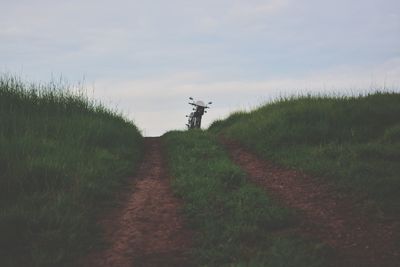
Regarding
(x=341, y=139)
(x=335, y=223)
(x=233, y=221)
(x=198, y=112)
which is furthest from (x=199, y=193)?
(x=198, y=112)

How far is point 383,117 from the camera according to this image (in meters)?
12.3

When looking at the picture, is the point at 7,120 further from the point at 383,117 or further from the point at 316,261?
the point at 383,117

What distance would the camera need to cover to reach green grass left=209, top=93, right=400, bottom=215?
7829 mm

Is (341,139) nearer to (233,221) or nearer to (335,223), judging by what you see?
(335,223)

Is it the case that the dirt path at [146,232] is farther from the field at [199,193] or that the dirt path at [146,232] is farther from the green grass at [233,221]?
the green grass at [233,221]

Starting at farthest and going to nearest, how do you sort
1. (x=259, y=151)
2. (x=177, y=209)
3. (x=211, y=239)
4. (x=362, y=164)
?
(x=259, y=151) < (x=362, y=164) < (x=177, y=209) < (x=211, y=239)

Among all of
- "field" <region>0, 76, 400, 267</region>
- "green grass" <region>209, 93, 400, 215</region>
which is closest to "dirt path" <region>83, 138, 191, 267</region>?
"field" <region>0, 76, 400, 267</region>

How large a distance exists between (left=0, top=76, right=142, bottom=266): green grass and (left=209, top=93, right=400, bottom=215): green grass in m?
3.75

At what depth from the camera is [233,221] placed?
255 inches

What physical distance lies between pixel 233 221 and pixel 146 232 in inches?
49.5

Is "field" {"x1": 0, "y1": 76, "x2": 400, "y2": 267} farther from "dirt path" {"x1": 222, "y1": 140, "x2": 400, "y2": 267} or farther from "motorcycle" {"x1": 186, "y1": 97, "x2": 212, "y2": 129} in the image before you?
"motorcycle" {"x1": 186, "y1": 97, "x2": 212, "y2": 129}

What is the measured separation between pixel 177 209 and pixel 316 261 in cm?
272

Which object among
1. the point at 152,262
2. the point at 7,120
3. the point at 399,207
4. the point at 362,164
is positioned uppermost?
the point at 7,120

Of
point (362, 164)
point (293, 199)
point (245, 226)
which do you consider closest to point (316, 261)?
point (245, 226)
